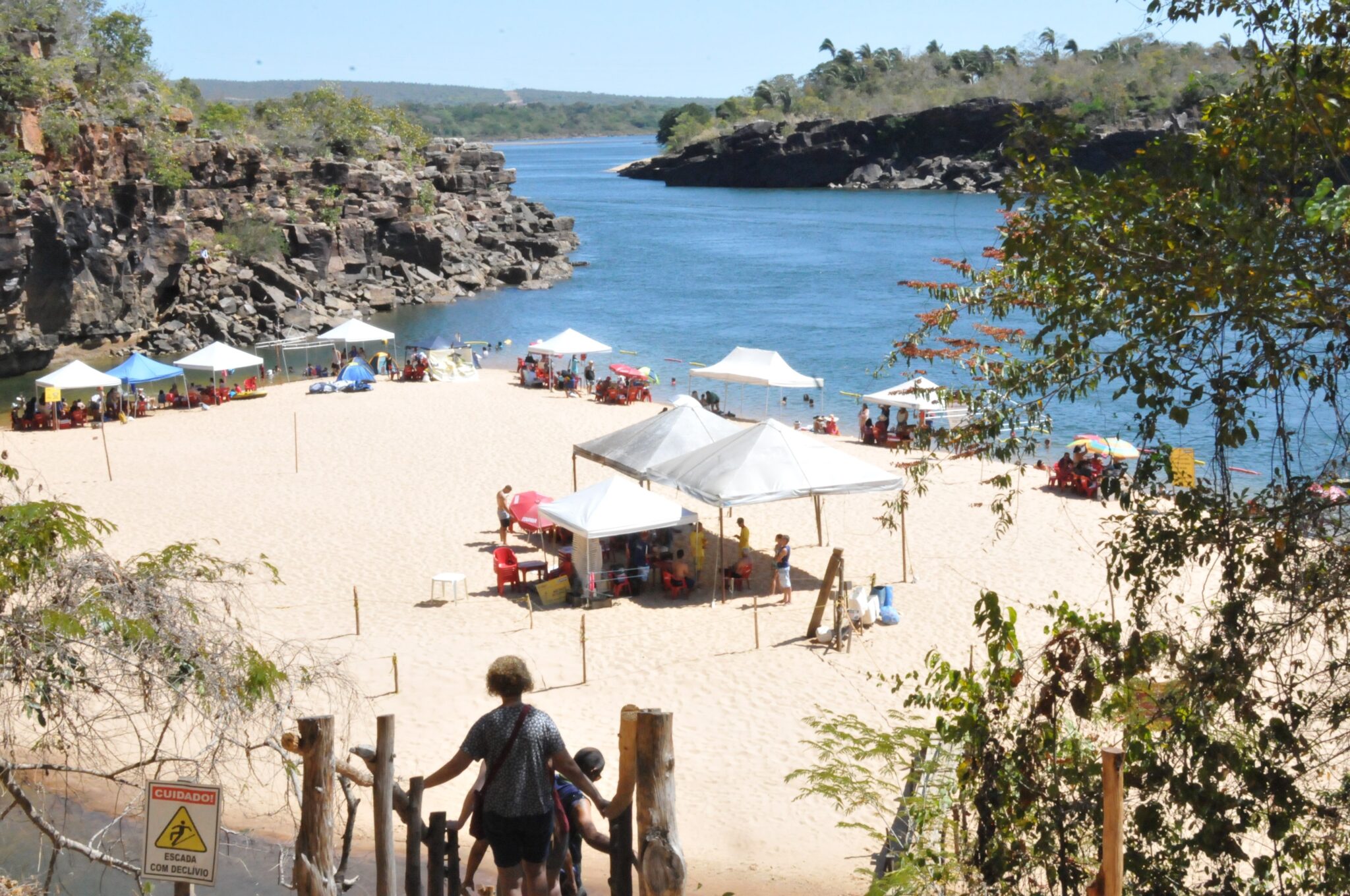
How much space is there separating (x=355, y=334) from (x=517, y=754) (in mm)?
32497

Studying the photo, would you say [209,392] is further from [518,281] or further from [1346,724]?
[518,281]

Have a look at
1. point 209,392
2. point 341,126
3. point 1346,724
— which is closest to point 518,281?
point 341,126

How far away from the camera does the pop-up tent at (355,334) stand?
118 ft

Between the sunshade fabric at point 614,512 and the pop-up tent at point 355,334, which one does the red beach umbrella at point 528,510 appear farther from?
the pop-up tent at point 355,334

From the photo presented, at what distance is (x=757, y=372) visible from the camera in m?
29.8

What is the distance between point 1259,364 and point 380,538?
1506 cm

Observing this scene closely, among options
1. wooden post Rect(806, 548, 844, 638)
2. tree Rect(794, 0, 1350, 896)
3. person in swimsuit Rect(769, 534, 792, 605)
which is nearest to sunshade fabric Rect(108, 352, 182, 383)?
person in swimsuit Rect(769, 534, 792, 605)

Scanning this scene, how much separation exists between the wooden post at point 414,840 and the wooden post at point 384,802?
0.10 meters

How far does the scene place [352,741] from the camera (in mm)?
11195

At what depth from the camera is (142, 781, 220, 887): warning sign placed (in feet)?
16.1

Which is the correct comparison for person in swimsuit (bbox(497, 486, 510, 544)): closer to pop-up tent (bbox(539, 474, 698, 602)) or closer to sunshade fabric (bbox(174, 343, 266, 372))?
pop-up tent (bbox(539, 474, 698, 602))

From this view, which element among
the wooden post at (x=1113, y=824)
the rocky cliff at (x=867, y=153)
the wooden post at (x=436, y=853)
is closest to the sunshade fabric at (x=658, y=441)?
the wooden post at (x=436, y=853)

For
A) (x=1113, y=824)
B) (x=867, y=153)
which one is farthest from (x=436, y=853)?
(x=867, y=153)

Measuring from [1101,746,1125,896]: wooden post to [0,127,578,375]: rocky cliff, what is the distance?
35490 mm
